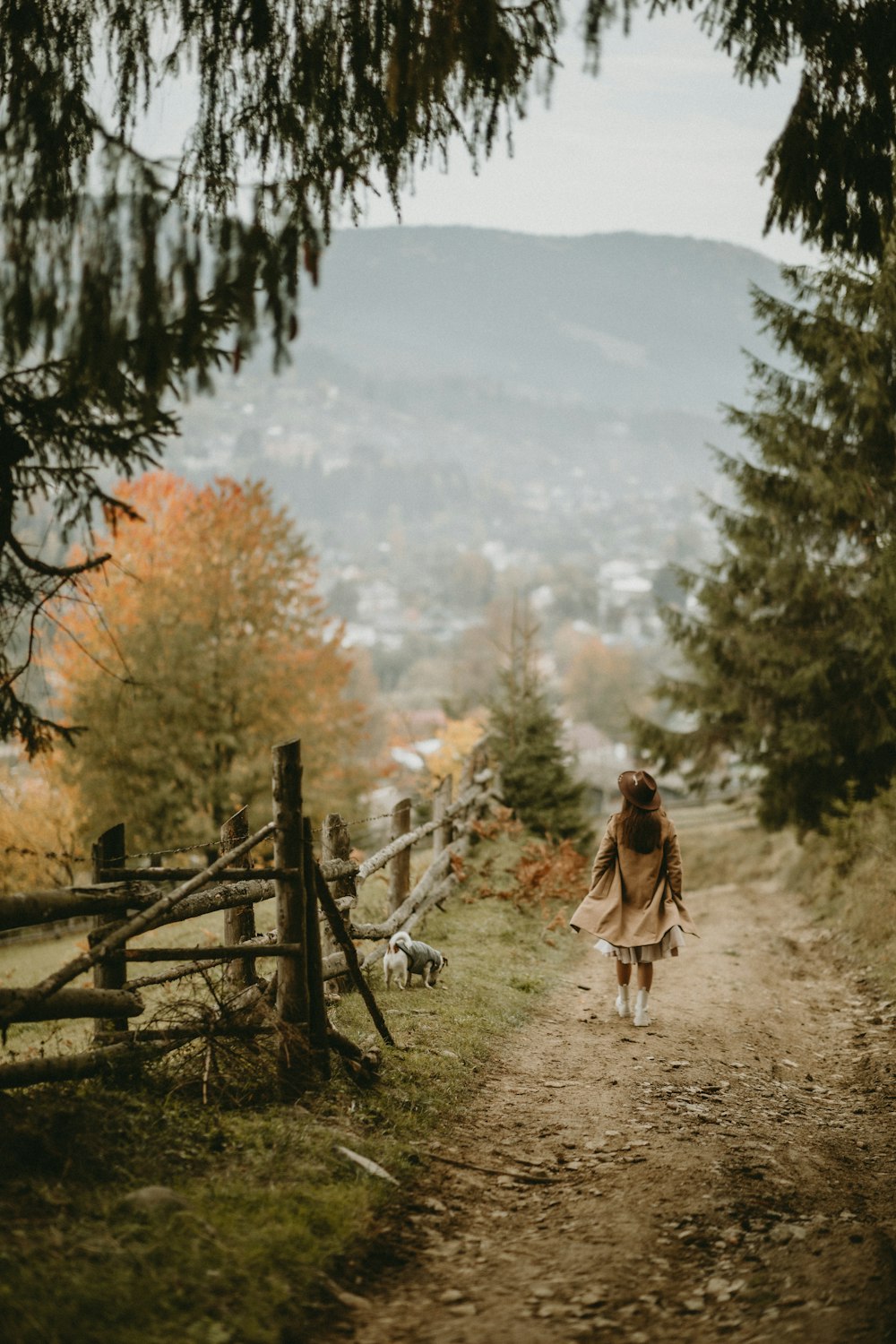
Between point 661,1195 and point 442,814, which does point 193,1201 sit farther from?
point 442,814

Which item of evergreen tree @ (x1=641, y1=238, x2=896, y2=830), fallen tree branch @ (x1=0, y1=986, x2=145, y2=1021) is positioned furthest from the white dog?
evergreen tree @ (x1=641, y1=238, x2=896, y2=830)

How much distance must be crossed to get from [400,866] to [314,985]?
451 cm

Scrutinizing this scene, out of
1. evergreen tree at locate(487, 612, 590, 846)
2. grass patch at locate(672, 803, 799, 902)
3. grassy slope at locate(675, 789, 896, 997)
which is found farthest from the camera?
grass patch at locate(672, 803, 799, 902)

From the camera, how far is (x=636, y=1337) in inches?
138

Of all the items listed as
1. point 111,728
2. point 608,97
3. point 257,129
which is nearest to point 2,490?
point 257,129

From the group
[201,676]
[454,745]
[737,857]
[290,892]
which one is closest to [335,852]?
[290,892]

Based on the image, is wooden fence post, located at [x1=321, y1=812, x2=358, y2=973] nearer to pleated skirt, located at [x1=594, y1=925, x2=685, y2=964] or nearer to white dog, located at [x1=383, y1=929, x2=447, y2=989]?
white dog, located at [x1=383, y1=929, x2=447, y2=989]

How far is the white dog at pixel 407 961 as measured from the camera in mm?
7887

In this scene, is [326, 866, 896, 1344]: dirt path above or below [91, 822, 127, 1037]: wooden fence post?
below

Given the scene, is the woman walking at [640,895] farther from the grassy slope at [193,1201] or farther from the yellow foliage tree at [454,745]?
the yellow foliage tree at [454,745]

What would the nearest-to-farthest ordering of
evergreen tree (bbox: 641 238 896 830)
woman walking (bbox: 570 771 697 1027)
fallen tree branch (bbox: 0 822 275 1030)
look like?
fallen tree branch (bbox: 0 822 275 1030) → woman walking (bbox: 570 771 697 1027) → evergreen tree (bbox: 641 238 896 830)

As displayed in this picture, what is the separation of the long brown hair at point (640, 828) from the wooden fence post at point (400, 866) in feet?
9.88

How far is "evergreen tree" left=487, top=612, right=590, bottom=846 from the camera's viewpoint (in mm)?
16672

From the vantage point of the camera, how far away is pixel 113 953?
16.3 ft
